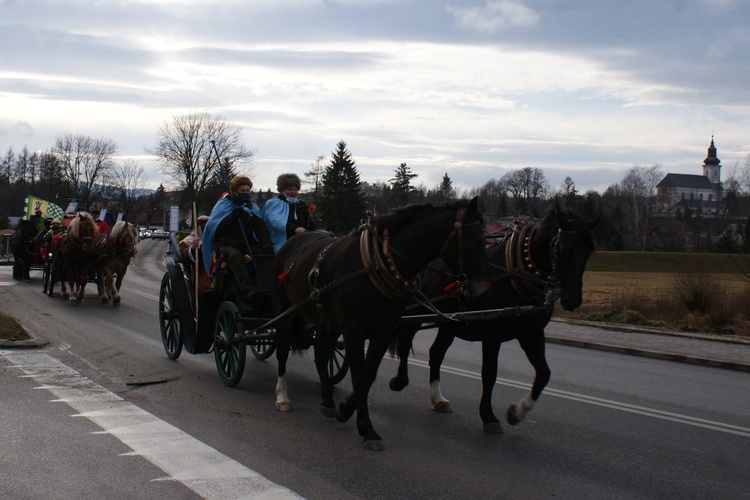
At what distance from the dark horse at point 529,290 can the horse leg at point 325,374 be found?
44.1 inches

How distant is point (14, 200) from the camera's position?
98.5m

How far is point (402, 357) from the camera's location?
792cm

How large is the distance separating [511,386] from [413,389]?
1224 millimetres

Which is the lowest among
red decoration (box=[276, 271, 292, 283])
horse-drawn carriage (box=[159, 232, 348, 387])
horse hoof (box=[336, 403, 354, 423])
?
horse hoof (box=[336, 403, 354, 423])

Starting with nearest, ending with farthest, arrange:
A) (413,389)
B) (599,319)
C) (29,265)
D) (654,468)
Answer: (654,468), (413,389), (599,319), (29,265)

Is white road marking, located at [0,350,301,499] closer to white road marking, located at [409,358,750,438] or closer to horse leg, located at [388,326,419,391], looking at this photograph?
horse leg, located at [388,326,419,391]

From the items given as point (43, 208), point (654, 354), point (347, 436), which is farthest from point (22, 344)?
point (43, 208)

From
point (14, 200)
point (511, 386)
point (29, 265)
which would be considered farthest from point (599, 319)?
point (14, 200)

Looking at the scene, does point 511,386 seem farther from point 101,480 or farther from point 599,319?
point 599,319

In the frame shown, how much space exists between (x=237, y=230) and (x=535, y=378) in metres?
4.17

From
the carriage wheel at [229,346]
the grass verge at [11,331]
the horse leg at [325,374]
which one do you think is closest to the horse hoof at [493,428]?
the horse leg at [325,374]

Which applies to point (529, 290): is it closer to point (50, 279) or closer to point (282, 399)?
point (282, 399)

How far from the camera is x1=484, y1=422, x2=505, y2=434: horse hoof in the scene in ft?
21.8

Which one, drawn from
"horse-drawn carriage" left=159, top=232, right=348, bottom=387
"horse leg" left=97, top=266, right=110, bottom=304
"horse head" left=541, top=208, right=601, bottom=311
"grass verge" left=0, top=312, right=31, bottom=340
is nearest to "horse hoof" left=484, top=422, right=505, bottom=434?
"horse head" left=541, top=208, right=601, bottom=311
